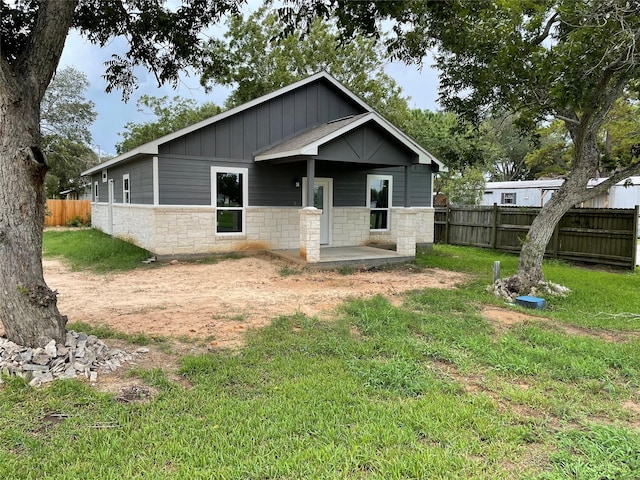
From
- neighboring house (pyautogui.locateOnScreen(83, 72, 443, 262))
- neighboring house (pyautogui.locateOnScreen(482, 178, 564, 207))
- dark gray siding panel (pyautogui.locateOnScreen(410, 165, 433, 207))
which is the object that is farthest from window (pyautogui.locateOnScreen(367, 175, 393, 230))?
neighboring house (pyautogui.locateOnScreen(482, 178, 564, 207))

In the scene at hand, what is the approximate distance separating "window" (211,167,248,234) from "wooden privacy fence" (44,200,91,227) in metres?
15.8

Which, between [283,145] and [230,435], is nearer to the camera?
[230,435]

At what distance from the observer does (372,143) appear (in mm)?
11117

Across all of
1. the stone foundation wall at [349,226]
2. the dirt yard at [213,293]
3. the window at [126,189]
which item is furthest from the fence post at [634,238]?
the window at [126,189]

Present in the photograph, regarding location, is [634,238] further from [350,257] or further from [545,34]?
[350,257]

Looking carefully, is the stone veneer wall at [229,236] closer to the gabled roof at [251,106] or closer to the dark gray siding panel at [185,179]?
the dark gray siding panel at [185,179]

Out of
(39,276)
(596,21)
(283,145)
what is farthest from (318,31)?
(39,276)

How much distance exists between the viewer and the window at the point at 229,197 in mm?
11867

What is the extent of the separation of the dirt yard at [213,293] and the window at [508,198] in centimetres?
1355

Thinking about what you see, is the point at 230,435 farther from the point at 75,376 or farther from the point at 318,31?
the point at 318,31

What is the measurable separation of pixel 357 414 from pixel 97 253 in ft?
36.4

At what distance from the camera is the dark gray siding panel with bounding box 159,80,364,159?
11.5m

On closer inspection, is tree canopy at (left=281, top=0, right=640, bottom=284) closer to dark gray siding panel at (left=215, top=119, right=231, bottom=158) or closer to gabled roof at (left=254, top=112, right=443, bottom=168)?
gabled roof at (left=254, top=112, right=443, bottom=168)

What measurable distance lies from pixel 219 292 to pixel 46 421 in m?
4.79
